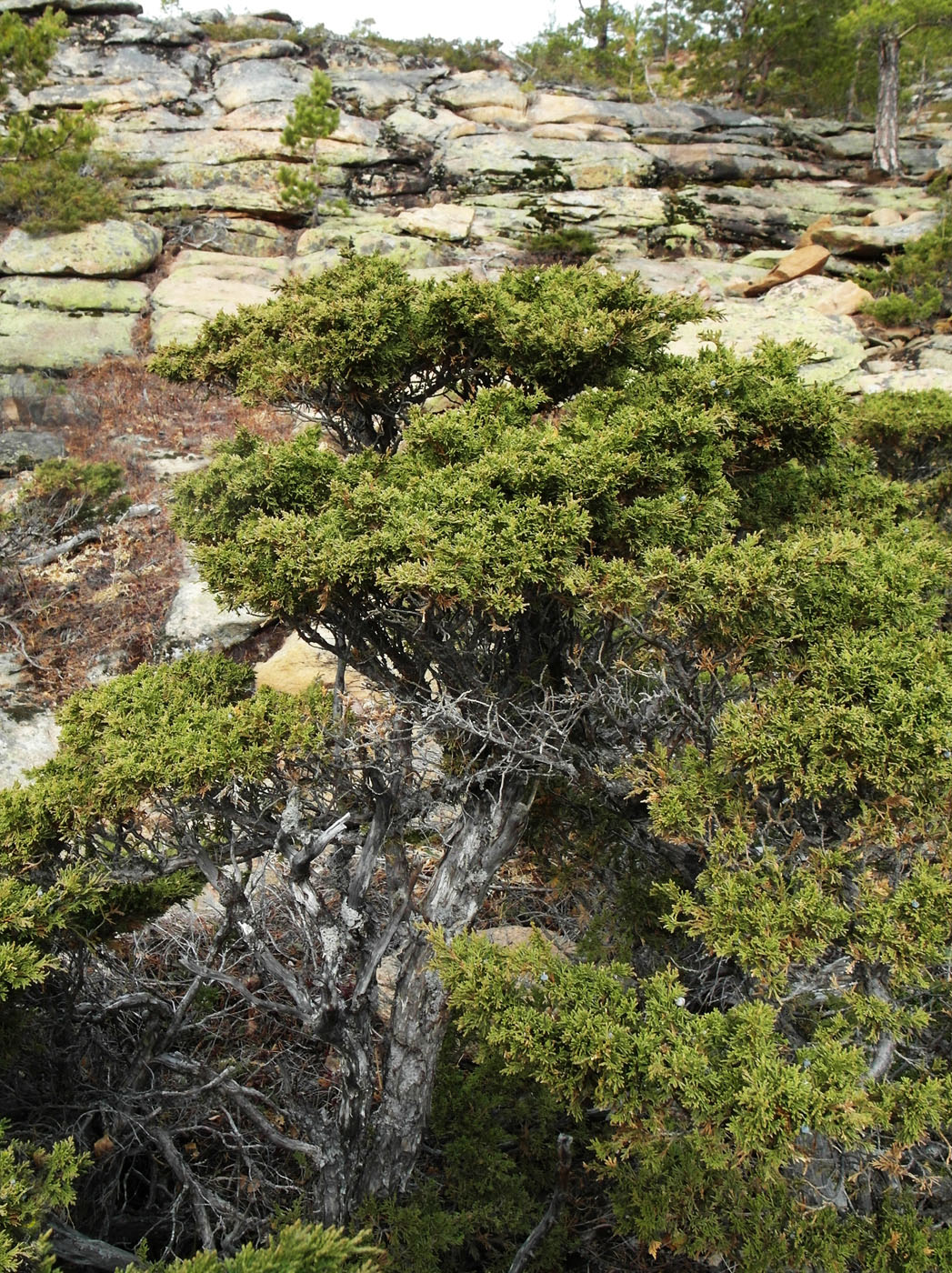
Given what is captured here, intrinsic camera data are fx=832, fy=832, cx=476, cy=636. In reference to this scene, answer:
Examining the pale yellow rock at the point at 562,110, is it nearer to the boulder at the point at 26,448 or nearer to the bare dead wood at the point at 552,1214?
the boulder at the point at 26,448

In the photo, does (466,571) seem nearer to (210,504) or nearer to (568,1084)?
(568,1084)

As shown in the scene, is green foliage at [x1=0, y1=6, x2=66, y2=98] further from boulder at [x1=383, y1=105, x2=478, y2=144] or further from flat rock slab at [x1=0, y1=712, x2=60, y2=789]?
flat rock slab at [x1=0, y1=712, x2=60, y2=789]

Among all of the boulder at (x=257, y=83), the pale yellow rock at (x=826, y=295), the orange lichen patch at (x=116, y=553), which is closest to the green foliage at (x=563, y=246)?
the pale yellow rock at (x=826, y=295)

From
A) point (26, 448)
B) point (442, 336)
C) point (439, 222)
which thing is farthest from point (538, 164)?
point (442, 336)

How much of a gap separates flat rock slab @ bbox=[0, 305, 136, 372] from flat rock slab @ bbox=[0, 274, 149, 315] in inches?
10.0

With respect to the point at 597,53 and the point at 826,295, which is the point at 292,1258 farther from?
the point at 597,53

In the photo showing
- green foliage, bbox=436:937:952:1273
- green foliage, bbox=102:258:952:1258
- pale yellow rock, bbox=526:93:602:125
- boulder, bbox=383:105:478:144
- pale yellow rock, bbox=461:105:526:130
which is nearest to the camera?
green foliage, bbox=436:937:952:1273

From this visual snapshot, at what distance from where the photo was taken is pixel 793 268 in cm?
1655

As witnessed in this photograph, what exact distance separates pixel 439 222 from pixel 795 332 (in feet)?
31.3

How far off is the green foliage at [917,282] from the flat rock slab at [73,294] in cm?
1393

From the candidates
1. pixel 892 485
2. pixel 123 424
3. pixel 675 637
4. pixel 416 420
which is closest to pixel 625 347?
pixel 416 420

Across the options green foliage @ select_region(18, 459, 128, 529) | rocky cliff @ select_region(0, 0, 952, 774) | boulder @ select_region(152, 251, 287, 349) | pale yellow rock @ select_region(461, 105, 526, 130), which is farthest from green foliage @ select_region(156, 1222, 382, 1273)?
pale yellow rock @ select_region(461, 105, 526, 130)

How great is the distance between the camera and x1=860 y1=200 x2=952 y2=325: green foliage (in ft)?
46.6

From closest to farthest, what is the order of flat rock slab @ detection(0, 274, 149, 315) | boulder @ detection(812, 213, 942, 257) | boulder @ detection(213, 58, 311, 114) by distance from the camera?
flat rock slab @ detection(0, 274, 149, 315), boulder @ detection(812, 213, 942, 257), boulder @ detection(213, 58, 311, 114)
